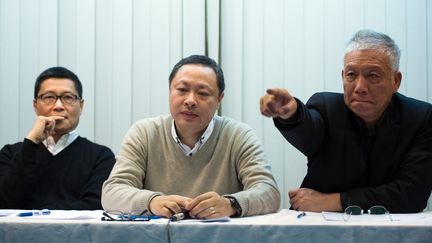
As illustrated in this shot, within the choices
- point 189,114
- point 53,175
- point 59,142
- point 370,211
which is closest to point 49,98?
point 59,142

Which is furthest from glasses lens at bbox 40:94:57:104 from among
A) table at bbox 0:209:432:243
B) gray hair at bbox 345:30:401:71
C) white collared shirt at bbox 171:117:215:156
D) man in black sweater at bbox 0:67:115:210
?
gray hair at bbox 345:30:401:71

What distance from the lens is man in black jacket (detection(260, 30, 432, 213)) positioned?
183 cm

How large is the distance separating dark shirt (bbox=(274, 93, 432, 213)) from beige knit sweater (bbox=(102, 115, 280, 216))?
201 millimetres

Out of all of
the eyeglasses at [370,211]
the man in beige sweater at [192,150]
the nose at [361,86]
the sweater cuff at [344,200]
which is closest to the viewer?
the eyeglasses at [370,211]

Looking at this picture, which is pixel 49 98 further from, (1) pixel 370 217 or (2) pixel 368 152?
(1) pixel 370 217

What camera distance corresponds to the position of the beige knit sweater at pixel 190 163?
199 cm

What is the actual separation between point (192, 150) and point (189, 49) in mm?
1118

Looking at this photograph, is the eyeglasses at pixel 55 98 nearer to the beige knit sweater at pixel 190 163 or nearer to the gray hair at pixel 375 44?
the beige knit sweater at pixel 190 163

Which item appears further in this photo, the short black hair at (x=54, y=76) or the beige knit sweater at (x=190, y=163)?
the short black hair at (x=54, y=76)

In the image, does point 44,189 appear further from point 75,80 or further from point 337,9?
point 337,9

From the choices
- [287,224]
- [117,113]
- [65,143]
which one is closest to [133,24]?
[117,113]

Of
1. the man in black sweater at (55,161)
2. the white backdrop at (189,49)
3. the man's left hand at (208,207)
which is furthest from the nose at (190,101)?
the white backdrop at (189,49)

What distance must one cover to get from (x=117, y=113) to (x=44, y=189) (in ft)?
2.84

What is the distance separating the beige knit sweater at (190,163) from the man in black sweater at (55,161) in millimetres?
319
